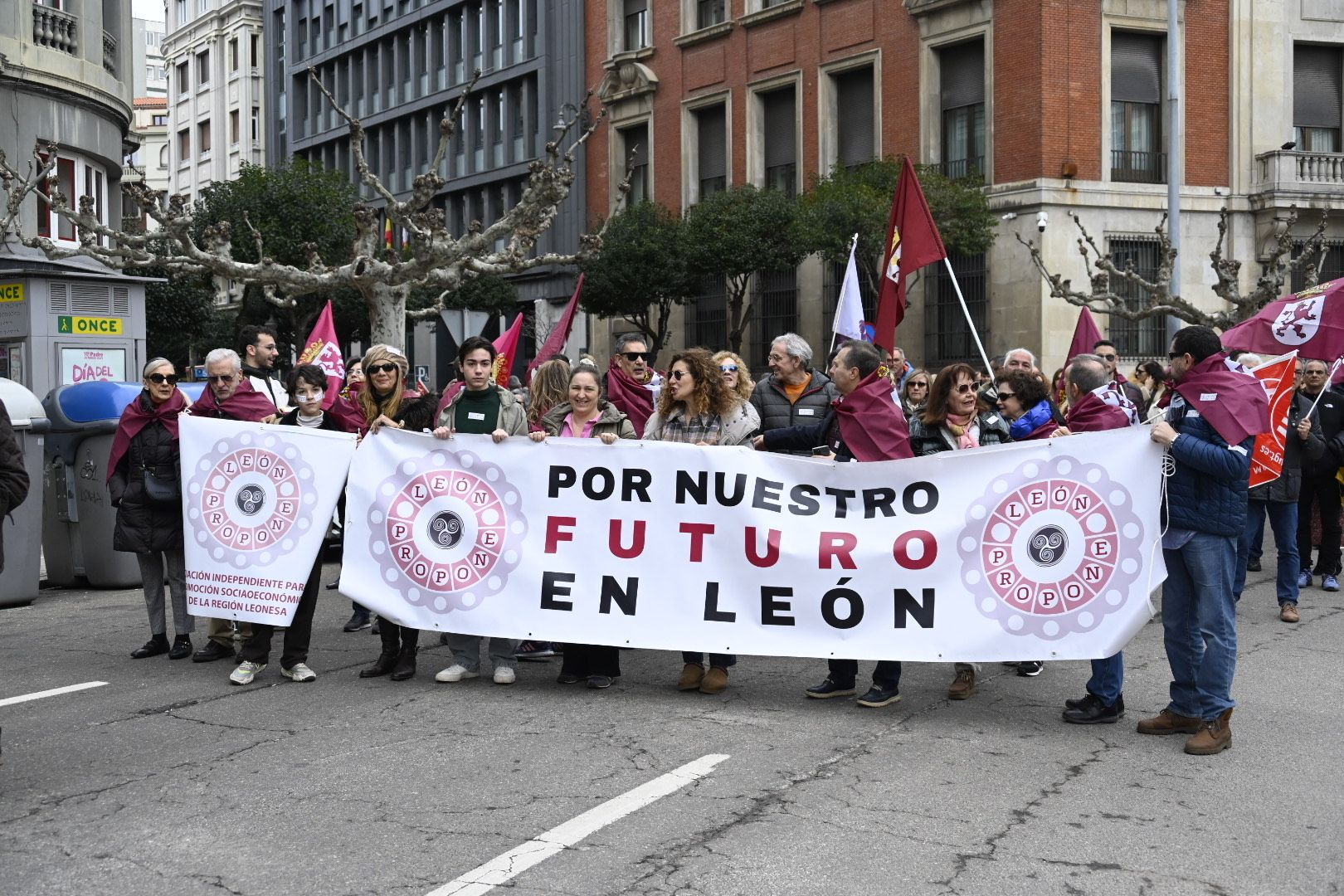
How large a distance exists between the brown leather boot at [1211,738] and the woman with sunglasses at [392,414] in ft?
13.6

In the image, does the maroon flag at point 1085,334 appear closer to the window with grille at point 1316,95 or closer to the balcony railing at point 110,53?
the window with grille at point 1316,95

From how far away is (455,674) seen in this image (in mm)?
7668

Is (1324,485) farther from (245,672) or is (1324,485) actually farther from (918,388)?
(245,672)

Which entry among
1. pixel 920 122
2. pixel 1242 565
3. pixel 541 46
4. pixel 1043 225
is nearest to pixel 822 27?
pixel 920 122

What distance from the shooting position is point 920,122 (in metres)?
33.0

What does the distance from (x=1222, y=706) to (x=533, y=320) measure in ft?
138

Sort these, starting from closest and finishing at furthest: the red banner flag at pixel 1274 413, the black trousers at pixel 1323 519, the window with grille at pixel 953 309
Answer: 1. the red banner flag at pixel 1274 413
2. the black trousers at pixel 1323 519
3. the window with grille at pixel 953 309

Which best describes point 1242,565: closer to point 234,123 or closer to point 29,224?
point 29,224

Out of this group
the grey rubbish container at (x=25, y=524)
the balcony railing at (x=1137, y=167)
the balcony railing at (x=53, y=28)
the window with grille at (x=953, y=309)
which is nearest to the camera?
the grey rubbish container at (x=25, y=524)

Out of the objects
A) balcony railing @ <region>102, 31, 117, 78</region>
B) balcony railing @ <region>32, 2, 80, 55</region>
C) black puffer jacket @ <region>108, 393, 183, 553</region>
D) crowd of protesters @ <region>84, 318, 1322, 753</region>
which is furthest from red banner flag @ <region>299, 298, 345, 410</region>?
balcony railing @ <region>102, 31, 117, 78</region>

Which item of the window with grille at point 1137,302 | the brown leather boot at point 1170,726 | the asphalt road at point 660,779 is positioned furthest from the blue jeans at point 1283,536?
the window with grille at point 1137,302

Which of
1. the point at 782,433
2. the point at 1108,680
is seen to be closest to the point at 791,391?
the point at 782,433

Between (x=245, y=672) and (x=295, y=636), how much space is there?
33 cm

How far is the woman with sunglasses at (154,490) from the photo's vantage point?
831cm
